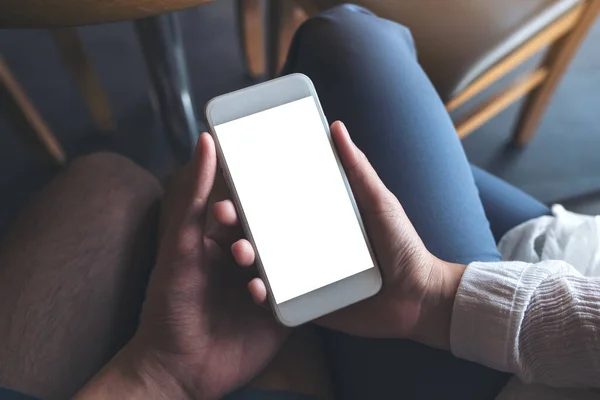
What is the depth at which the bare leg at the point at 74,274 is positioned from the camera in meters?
0.47

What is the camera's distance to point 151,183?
640 mm

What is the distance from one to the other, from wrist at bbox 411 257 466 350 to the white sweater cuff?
0.4 inches

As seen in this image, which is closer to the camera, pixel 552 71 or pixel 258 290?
pixel 258 290

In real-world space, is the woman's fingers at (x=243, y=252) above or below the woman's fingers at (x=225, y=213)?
below

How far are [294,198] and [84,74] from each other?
2.37 feet

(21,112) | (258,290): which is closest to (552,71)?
(258,290)

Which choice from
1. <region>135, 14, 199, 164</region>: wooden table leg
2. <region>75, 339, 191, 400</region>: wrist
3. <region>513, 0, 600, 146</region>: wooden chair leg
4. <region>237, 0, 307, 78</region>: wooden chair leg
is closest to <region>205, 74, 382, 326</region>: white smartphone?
<region>75, 339, 191, 400</region>: wrist

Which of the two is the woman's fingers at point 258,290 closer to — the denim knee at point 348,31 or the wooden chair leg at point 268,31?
the denim knee at point 348,31

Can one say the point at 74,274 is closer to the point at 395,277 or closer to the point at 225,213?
the point at 225,213

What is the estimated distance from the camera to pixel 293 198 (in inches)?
18.9

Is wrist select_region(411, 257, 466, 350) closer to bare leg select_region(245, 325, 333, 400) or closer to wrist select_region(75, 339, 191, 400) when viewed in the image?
bare leg select_region(245, 325, 333, 400)

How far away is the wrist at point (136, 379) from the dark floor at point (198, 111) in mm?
700

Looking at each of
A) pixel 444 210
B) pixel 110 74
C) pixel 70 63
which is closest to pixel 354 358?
pixel 444 210

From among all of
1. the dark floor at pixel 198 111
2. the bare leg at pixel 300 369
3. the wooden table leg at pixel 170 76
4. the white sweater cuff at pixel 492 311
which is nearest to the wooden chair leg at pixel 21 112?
the dark floor at pixel 198 111
